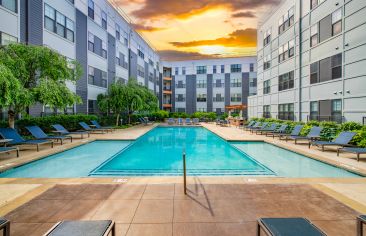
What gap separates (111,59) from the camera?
95.2 feet

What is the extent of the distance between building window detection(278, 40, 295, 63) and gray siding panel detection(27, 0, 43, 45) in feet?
68.4

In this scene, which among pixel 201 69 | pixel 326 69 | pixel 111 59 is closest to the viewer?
pixel 326 69

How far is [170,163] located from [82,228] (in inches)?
317

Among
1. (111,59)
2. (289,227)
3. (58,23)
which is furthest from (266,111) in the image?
(289,227)

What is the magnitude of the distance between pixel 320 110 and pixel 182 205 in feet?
54.5

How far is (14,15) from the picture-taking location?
1433cm

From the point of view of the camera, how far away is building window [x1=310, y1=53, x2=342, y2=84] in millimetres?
15531

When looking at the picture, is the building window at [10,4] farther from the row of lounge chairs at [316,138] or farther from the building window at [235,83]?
the building window at [235,83]

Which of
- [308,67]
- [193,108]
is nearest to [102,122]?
[308,67]

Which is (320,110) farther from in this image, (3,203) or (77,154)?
(3,203)

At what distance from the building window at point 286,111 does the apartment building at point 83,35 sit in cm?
1924

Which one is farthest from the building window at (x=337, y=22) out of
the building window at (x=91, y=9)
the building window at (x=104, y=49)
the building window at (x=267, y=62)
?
the building window at (x=104, y=49)

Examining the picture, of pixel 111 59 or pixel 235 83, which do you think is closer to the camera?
pixel 111 59

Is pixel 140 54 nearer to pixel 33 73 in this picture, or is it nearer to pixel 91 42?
pixel 91 42
